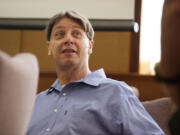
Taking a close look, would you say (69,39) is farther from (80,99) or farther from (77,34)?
(80,99)

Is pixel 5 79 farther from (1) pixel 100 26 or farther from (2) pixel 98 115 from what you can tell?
(1) pixel 100 26

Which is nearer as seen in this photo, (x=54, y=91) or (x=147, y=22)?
(x=54, y=91)

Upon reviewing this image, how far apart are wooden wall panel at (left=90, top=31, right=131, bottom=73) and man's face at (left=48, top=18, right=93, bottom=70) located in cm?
154

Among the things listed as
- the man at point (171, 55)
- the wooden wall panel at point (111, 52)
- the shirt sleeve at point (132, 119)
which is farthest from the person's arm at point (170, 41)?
the wooden wall panel at point (111, 52)

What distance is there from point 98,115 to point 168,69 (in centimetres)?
90

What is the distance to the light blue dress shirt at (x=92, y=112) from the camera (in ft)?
4.26

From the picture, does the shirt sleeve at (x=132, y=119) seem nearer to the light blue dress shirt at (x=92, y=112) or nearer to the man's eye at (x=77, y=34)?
the light blue dress shirt at (x=92, y=112)

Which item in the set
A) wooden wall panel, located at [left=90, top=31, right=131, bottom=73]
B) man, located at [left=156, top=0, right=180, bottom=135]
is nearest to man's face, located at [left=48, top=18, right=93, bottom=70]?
man, located at [left=156, top=0, right=180, bottom=135]

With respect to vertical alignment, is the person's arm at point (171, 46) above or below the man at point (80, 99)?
above

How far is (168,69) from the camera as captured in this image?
47 cm

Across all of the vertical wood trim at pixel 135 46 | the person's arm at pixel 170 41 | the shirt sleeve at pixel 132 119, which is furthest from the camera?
the vertical wood trim at pixel 135 46

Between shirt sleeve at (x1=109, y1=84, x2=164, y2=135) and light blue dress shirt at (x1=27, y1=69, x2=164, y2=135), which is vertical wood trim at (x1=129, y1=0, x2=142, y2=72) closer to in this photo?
light blue dress shirt at (x1=27, y1=69, x2=164, y2=135)

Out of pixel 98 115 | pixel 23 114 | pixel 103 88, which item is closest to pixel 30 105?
pixel 23 114

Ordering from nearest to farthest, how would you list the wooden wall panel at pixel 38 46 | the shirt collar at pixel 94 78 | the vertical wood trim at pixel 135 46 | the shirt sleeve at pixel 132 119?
the shirt sleeve at pixel 132 119
the shirt collar at pixel 94 78
the vertical wood trim at pixel 135 46
the wooden wall panel at pixel 38 46
